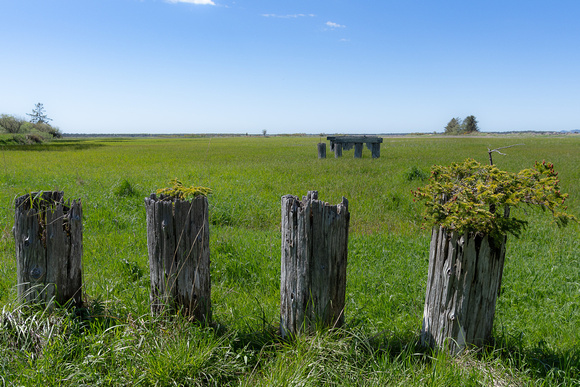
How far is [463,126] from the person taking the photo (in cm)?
10169

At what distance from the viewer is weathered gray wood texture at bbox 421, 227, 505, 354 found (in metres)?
2.65

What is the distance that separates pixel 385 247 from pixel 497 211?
344 centimetres

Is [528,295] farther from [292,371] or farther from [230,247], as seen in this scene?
[230,247]

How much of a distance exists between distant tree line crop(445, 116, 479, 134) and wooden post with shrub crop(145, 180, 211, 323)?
106 m

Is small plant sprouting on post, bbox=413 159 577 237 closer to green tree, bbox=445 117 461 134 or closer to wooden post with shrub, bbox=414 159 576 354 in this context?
wooden post with shrub, bbox=414 159 576 354

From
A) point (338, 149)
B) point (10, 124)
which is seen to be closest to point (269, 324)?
point (338, 149)

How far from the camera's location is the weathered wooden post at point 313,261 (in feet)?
8.90

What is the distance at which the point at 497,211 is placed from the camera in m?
2.80

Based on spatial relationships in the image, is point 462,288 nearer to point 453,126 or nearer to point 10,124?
point 10,124

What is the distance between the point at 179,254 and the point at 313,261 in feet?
3.44

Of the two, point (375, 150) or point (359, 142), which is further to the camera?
point (375, 150)

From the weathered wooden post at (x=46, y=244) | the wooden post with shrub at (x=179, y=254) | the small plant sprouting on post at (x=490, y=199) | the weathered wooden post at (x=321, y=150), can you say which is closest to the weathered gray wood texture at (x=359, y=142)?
the weathered wooden post at (x=321, y=150)

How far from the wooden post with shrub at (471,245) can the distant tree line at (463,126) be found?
346 feet

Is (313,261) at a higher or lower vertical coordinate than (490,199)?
lower
